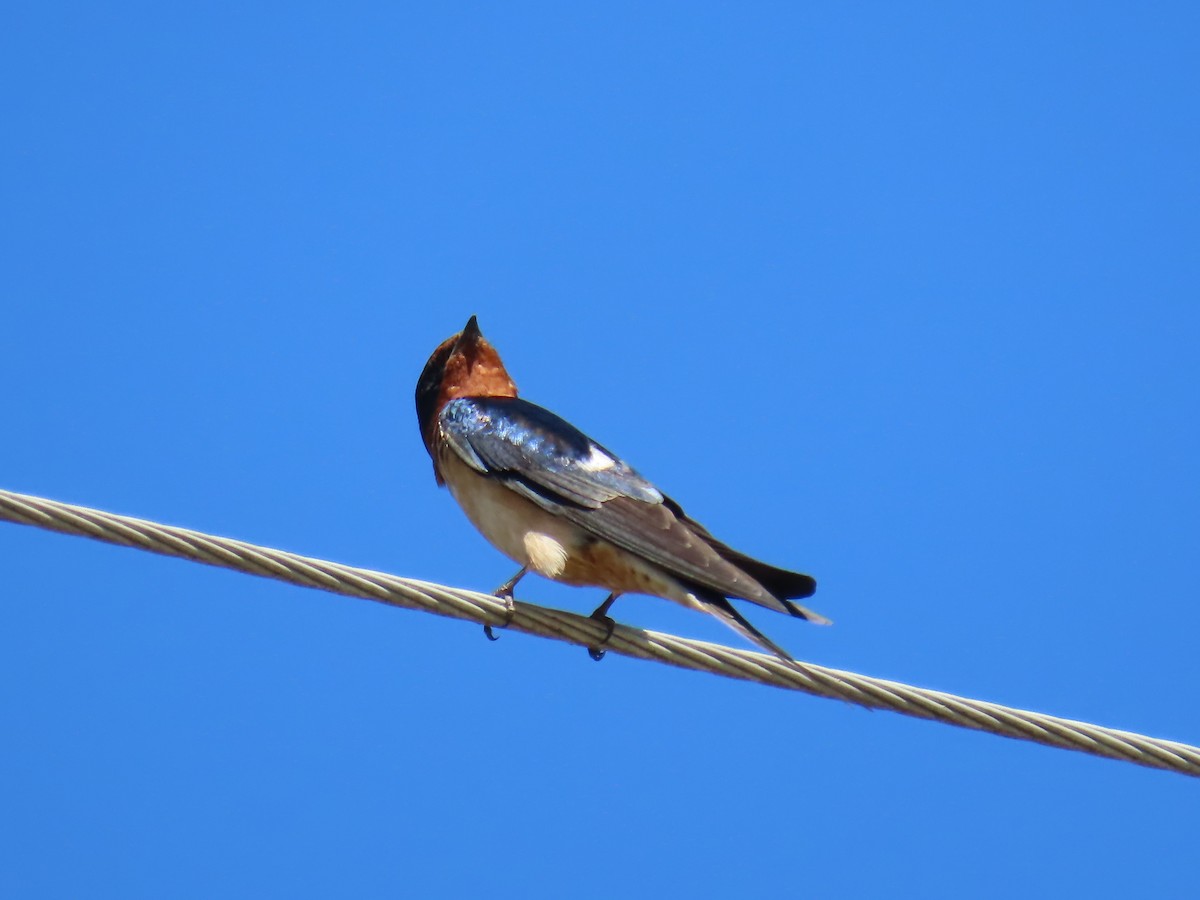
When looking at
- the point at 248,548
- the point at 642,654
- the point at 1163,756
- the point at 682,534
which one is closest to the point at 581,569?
the point at 682,534

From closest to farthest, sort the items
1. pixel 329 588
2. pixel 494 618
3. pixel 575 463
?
pixel 329 588 → pixel 494 618 → pixel 575 463

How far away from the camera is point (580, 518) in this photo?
6.30m

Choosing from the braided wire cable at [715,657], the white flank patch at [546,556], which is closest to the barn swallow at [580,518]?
the white flank patch at [546,556]

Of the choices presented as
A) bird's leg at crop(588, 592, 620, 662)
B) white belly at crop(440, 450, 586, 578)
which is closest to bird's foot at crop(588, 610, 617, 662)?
bird's leg at crop(588, 592, 620, 662)

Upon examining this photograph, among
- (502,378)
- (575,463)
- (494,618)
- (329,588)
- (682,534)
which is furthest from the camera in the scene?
(502,378)

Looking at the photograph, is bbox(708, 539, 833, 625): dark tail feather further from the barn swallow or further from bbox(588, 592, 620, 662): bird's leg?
bbox(588, 592, 620, 662): bird's leg

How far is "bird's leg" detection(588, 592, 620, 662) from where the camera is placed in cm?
527

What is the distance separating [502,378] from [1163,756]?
14.6 ft

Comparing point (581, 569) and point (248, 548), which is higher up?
point (581, 569)

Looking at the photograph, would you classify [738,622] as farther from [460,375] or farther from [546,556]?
[460,375]

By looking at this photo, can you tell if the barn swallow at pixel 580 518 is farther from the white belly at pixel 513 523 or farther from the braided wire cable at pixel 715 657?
the braided wire cable at pixel 715 657

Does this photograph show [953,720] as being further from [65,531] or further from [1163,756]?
[65,531]

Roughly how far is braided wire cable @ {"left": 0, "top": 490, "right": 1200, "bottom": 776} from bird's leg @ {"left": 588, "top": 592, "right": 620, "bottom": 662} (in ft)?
1.37

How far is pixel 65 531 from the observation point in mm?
4234
